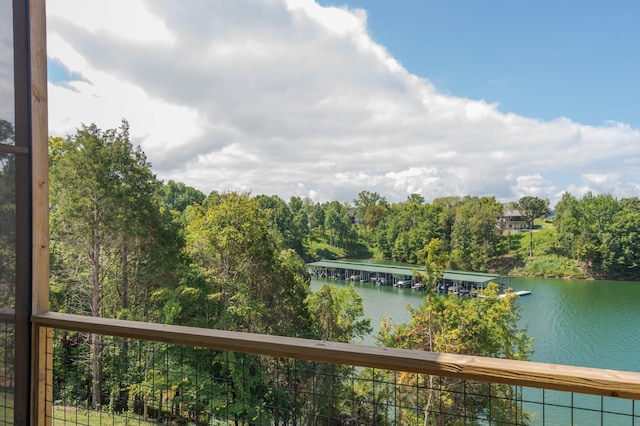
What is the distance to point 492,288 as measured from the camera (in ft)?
38.2

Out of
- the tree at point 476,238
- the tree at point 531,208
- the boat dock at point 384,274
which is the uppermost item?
the tree at point 531,208

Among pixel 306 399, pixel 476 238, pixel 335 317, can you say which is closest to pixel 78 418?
pixel 306 399

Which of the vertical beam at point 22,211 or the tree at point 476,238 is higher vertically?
the vertical beam at point 22,211

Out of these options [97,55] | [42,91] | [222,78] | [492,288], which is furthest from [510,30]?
[42,91]

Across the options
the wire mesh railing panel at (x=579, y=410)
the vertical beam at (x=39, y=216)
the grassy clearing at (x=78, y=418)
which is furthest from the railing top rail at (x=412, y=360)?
the grassy clearing at (x=78, y=418)

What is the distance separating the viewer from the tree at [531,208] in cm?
1698

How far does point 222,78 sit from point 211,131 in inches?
120

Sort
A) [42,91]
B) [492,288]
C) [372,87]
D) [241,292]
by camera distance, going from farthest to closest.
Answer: [372,87], [492,288], [241,292], [42,91]

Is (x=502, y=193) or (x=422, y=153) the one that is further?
(x=422, y=153)

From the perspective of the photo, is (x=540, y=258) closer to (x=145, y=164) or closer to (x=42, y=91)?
(x=145, y=164)

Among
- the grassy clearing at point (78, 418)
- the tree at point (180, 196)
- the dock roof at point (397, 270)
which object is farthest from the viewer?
the dock roof at point (397, 270)

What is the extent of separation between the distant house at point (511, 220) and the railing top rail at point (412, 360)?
56.4ft

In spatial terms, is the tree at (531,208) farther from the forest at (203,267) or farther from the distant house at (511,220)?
the forest at (203,267)

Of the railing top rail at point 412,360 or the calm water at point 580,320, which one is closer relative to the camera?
the railing top rail at point 412,360
